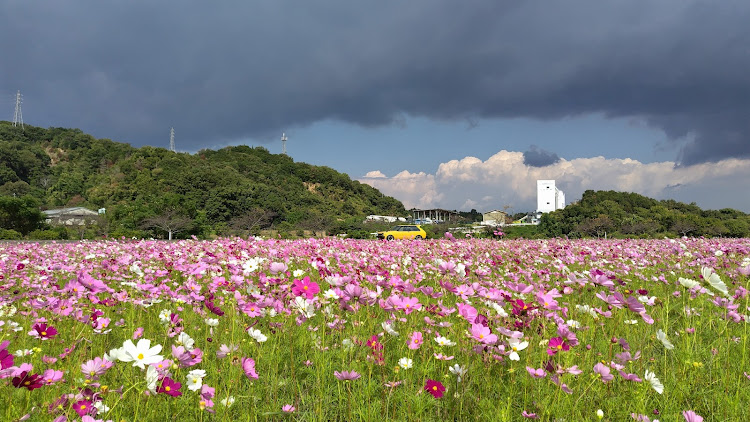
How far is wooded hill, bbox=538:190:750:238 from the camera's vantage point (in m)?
30.5

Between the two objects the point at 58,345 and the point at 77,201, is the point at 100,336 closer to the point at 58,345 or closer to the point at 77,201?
the point at 58,345

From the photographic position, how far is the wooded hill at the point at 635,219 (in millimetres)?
30500

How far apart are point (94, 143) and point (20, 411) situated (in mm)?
105293

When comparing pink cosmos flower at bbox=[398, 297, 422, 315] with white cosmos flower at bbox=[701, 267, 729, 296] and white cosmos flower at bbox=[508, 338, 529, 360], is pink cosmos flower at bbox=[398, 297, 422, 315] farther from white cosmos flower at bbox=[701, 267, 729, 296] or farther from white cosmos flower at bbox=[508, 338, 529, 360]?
white cosmos flower at bbox=[701, 267, 729, 296]

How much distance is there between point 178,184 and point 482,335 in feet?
205

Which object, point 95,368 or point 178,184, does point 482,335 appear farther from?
point 178,184

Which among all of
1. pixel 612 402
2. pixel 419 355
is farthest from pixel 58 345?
pixel 612 402

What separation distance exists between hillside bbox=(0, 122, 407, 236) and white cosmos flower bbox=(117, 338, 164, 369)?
97.8ft

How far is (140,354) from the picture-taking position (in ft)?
4.69

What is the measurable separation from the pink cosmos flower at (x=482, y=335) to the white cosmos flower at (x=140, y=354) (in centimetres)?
136

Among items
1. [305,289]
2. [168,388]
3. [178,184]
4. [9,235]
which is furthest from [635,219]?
[178,184]

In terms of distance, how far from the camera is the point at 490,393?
7.91ft

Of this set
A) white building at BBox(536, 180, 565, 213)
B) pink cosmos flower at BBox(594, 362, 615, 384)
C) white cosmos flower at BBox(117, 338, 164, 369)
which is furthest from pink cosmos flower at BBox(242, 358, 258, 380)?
white building at BBox(536, 180, 565, 213)

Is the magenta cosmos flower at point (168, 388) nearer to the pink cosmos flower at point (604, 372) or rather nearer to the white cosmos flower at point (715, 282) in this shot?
the pink cosmos flower at point (604, 372)
